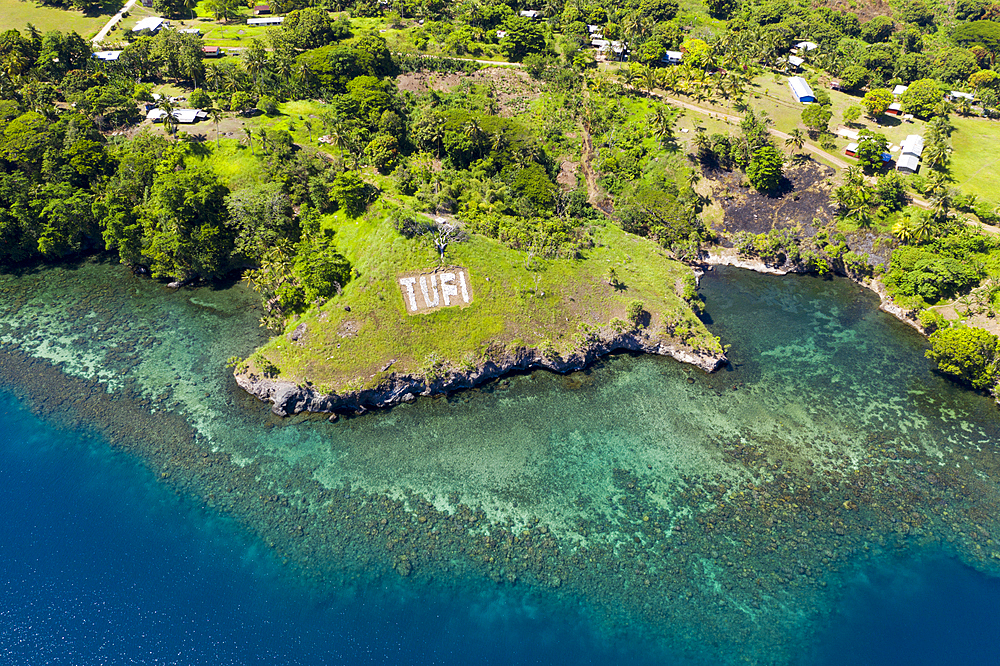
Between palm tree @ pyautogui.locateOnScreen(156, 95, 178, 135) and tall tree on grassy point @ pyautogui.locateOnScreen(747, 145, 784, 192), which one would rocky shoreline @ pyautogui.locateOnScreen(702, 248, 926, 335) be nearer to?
tall tree on grassy point @ pyautogui.locateOnScreen(747, 145, 784, 192)

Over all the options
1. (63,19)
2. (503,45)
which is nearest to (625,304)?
(503,45)

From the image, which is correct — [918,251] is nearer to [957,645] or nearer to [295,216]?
[957,645]

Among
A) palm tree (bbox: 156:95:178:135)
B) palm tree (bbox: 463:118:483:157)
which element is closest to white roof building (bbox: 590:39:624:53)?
palm tree (bbox: 463:118:483:157)

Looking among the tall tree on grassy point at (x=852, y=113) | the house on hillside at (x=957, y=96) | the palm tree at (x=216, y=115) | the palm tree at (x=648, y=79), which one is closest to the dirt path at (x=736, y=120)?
the palm tree at (x=648, y=79)

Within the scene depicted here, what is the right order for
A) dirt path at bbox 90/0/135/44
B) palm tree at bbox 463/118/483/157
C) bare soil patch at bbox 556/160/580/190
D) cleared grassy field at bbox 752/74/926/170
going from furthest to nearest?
dirt path at bbox 90/0/135/44 < cleared grassy field at bbox 752/74/926/170 < bare soil patch at bbox 556/160/580/190 < palm tree at bbox 463/118/483/157

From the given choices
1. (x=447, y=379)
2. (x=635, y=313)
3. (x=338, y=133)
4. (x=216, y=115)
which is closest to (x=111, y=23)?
(x=216, y=115)

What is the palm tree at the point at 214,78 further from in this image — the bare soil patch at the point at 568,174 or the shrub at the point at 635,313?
the shrub at the point at 635,313
